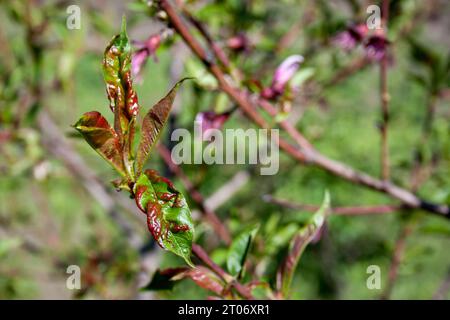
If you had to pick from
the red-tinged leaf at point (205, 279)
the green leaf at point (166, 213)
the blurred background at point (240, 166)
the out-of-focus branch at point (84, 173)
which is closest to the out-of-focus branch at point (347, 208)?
the blurred background at point (240, 166)

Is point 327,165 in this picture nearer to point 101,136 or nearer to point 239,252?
point 239,252

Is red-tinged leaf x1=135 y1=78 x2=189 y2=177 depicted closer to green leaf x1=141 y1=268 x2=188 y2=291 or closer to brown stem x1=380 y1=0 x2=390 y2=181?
green leaf x1=141 y1=268 x2=188 y2=291

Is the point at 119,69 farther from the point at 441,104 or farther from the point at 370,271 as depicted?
the point at 441,104

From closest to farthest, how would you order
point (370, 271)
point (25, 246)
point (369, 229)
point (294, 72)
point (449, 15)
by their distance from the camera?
1. point (294, 72)
2. point (370, 271)
3. point (25, 246)
4. point (369, 229)
5. point (449, 15)

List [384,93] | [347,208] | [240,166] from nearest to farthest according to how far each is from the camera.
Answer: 1. [384,93]
2. [347,208]
3. [240,166]

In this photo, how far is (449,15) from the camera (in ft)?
17.3

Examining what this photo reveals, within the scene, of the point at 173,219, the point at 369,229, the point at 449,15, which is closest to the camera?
the point at 173,219

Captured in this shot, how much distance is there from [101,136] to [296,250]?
1.07 ft

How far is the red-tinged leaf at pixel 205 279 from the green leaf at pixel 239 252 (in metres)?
0.05

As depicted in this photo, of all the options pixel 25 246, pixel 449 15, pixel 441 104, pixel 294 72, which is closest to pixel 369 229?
pixel 441 104

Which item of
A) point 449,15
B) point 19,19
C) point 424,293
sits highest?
point 449,15

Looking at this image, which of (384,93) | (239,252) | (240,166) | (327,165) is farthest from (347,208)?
(240,166)

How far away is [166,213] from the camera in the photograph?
50 cm
